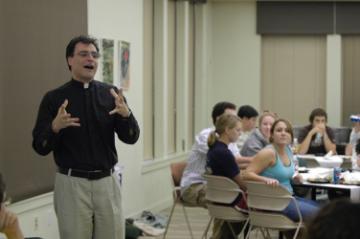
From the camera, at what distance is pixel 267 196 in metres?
4.55

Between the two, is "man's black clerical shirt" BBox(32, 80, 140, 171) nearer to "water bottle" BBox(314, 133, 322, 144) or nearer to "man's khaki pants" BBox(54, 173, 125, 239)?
"man's khaki pants" BBox(54, 173, 125, 239)

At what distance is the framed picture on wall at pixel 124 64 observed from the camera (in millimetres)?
6668

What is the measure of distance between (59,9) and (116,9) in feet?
4.59

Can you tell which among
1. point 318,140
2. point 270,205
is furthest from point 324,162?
point 270,205

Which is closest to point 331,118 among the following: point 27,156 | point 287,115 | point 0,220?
point 287,115

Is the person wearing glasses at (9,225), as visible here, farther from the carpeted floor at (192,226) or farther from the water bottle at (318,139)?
the water bottle at (318,139)

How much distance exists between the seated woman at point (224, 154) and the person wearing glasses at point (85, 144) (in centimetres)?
160

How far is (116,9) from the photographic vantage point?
6504 millimetres

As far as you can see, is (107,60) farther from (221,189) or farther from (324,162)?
(324,162)

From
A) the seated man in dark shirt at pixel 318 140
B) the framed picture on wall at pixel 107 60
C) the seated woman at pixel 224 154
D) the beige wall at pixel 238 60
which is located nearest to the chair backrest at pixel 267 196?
the seated woman at pixel 224 154

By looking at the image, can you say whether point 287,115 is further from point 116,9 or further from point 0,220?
point 0,220

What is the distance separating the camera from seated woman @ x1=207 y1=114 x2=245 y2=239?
4938mm

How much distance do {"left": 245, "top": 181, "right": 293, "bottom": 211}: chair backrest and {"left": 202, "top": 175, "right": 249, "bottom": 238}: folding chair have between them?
196 mm

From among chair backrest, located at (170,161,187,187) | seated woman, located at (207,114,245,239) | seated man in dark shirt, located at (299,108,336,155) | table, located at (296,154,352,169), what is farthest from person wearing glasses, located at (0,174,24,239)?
seated man in dark shirt, located at (299,108,336,155)
